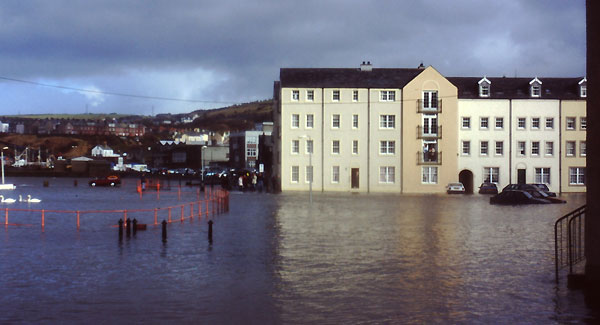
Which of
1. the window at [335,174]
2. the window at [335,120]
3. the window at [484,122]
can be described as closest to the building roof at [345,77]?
the window at [335,120]

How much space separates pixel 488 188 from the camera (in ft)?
243

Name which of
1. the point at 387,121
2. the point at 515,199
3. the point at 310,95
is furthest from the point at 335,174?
the point at 515,199

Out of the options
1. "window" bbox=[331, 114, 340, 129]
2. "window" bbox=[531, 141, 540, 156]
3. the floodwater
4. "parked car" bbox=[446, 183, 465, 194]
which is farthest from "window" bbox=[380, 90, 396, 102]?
the floodwater

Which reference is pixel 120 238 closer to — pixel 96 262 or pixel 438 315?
pixel 96 262

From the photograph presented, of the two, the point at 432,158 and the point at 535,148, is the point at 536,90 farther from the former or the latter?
the point at 432,158

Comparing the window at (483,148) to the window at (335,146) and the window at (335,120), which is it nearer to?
the window at (335,146)

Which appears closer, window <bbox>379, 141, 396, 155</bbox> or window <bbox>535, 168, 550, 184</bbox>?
window <bbox>535, 168, 550, 184</bbox>

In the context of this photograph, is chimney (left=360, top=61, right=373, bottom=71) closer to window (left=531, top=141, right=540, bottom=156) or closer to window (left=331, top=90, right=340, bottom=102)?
window (left=331, top=90, right=340, bottom=102)

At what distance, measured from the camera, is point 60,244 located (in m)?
24.8

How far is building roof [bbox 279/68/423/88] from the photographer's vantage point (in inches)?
3145

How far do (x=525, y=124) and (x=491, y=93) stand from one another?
5.24m

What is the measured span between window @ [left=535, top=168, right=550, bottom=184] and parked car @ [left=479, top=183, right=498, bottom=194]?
313 inches

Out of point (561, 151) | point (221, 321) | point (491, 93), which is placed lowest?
point (221, 321)

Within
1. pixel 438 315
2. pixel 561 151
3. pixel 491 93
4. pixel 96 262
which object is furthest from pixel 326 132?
pixel 438 315
